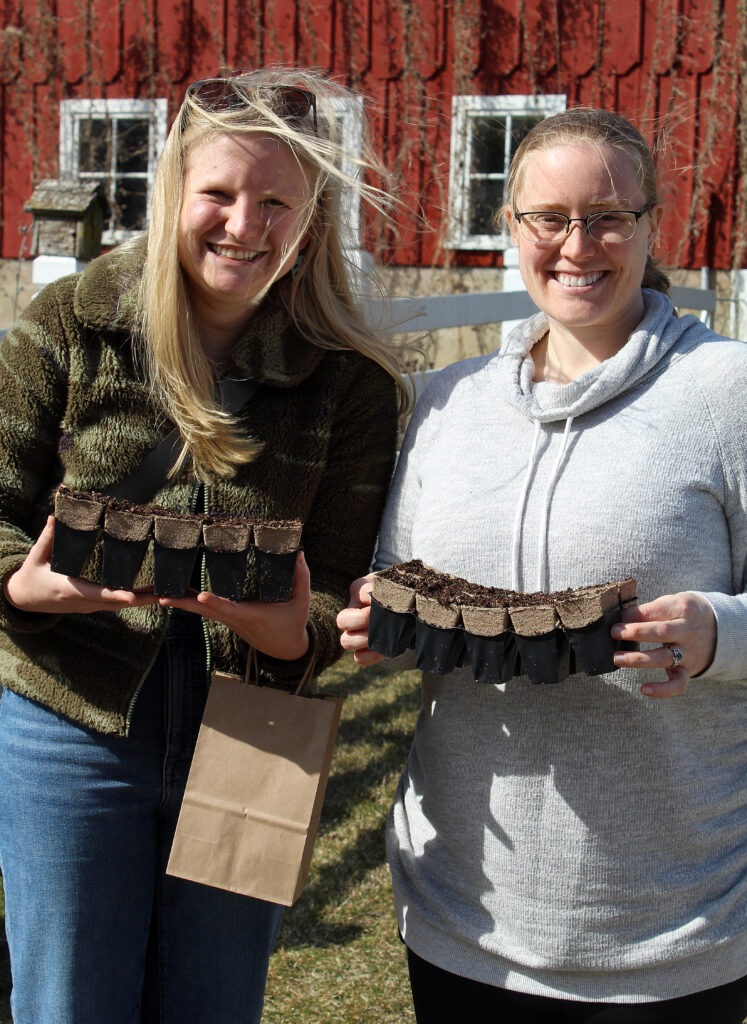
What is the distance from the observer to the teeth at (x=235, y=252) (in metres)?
1.79

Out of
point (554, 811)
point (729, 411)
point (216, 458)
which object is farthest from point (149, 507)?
point (729, 411)

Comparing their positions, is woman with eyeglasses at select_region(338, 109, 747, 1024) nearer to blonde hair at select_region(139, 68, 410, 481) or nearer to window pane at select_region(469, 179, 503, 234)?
blonde hair at select_region(139, 68, 410, 481)

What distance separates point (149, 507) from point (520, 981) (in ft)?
2.94

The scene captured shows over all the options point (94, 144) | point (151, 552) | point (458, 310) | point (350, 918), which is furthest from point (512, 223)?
point (94, 144)

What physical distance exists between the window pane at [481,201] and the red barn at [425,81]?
→ 0.04 feet

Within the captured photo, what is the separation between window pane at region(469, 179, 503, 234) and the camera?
9.80 metres

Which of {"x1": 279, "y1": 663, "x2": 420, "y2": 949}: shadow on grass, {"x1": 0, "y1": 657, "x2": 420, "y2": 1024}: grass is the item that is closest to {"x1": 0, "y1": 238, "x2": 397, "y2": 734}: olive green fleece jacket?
{"x1": 0, "y1": 657, "x2": 420, "y2": 1024}: grass

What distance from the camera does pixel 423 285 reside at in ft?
31.4

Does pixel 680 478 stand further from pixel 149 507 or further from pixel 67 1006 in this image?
pixel 67 1006

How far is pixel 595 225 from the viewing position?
5.46 ft

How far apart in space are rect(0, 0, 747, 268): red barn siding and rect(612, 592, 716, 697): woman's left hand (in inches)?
263

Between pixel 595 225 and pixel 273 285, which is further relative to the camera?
pixel 273 285

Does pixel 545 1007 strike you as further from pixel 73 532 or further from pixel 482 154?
pixel 482 154

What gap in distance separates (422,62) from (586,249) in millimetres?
8237
